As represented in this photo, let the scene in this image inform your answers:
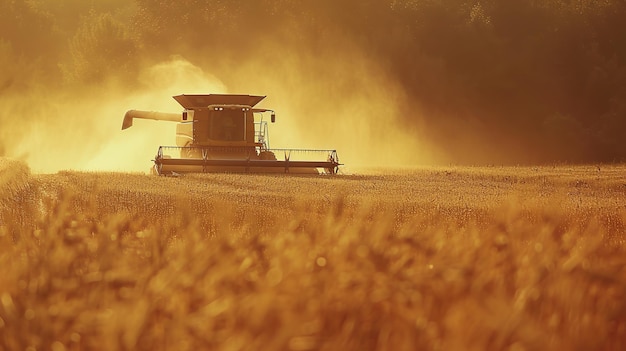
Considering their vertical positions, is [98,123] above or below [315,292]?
above

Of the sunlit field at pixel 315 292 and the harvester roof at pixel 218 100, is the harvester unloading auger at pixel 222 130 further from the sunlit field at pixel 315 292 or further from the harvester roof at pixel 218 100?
the sunlit field at pixel 315 292

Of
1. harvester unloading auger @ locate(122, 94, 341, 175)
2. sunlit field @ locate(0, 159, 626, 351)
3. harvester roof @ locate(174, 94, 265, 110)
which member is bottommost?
sunlit field @ locate(0, 159, 626, 351)

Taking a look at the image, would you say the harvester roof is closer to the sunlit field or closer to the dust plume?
the dust plume

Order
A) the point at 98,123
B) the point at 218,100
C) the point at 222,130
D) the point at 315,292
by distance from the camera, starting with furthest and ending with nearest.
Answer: the point at 98,123, the point at 218,100, the point at 222,130, the point at 315,292

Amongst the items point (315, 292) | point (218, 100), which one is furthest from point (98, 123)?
point (315, 292)

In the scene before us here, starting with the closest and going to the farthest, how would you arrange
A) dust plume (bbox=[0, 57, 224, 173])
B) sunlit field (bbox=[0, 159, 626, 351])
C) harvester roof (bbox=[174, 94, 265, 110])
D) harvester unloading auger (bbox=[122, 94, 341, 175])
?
sunlit field (bbox=[0, 159, 626, 351])
harvester unloading auger (bbox=[122, 94, 341, 175])
harvester roof (bbox=[174, 94, 265, 110])
dust plume (bbox=[0, 57, 224, 173])

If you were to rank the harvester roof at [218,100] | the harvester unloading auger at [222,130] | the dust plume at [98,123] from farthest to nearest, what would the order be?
the dust plume at [98,123], the harvester roof at [218,100], the harvester unloading auger at [222,130]

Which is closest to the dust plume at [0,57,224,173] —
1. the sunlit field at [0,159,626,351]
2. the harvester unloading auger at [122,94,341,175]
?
the harvester unloading auger at [122,94,341,175]

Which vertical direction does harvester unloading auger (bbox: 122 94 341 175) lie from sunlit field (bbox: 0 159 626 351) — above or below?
above

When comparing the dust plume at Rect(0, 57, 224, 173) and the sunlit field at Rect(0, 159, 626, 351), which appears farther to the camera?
the dust plume at Rect(0, 57, 224, 173)

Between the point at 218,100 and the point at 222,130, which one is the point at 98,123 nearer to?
the point at 218,100

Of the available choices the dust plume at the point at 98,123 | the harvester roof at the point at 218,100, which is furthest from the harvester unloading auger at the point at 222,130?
the dust plume at the point at 98,123

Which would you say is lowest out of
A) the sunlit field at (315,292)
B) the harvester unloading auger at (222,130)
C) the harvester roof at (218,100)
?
the sunlit field at (315,292)

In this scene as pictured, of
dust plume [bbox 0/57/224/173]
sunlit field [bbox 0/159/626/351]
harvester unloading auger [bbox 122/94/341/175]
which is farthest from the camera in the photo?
dust plume [bbox 0/57/224/173]
